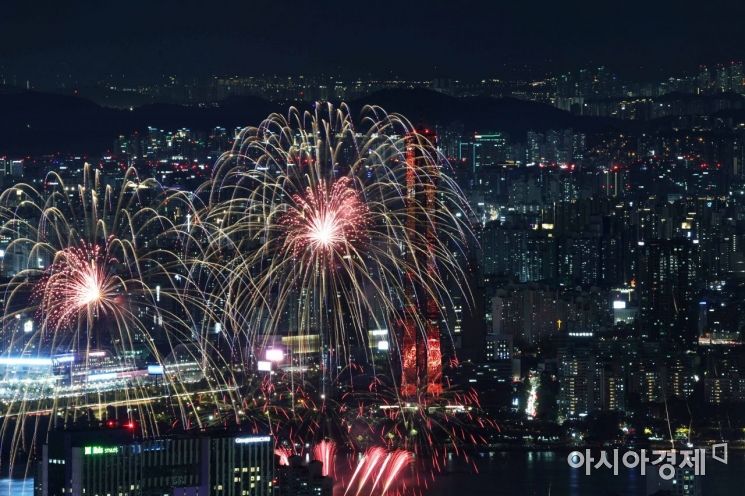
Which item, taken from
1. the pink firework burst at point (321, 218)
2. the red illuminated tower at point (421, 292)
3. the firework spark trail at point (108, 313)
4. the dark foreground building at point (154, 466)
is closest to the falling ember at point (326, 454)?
the firework spark trail at point (108, 313)

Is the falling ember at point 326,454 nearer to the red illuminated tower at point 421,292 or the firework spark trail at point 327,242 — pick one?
the firework spark trail at point 327,242

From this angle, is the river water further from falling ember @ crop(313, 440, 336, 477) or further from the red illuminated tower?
the red illuminated tower

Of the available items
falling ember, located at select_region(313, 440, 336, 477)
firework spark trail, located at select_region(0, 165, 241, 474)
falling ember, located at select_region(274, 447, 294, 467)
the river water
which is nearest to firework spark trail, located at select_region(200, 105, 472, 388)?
firework spark trail, located at select_region(0, 165, 241, 474)

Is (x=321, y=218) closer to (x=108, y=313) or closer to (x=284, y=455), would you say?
(x=284, y=455)

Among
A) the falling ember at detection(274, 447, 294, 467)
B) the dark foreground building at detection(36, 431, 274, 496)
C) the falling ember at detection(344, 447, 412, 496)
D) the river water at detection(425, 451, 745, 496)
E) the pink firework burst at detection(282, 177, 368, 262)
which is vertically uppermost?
the pink firework burst at detection(282, 177, 368, 262)

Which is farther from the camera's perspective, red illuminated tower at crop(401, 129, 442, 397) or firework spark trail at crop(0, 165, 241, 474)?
red illuminated tower at crop(401, 129, 442, 397)
